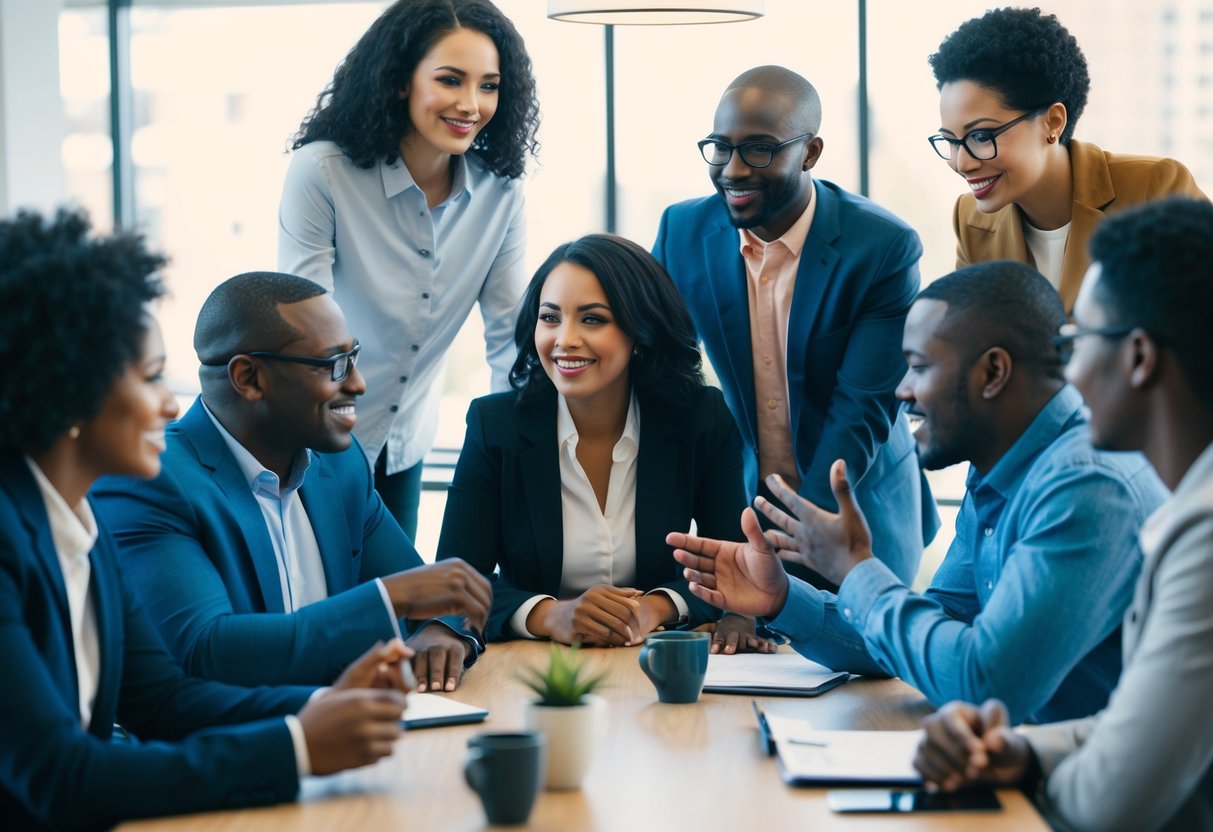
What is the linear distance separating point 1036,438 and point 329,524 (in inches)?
49.1

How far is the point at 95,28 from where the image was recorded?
6.39 meters

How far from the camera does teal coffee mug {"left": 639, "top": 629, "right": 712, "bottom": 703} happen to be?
2.03m

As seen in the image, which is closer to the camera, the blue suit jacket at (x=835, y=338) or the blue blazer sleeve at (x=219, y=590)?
the blue blazer sleeve at (x=219, y=590)

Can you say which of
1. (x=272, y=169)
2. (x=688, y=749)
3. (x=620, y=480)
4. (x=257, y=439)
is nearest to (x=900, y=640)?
(x=688, y=749)

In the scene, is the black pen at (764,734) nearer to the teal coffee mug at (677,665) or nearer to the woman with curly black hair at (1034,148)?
the teal coffee mug at (677,665)

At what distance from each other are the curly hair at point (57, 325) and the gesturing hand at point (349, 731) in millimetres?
459

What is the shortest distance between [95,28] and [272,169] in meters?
1.09

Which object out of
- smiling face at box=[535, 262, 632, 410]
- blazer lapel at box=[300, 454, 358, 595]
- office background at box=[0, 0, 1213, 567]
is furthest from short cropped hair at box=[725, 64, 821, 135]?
office background at box=[0, 0, 1213, 567]

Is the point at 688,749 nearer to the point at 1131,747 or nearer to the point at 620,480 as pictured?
the point at 1131,747

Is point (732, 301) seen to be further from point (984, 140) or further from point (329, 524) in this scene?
point (329, 524)

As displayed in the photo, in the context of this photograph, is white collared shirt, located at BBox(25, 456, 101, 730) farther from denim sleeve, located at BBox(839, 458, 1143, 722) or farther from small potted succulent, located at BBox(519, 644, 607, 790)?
denim sleeve, located at BBox(839, 458, 1143, 722)

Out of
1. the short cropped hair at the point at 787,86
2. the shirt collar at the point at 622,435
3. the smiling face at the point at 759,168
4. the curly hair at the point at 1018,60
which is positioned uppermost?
the curly hair at the point at 1018,60

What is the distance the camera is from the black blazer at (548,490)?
9.11 ft

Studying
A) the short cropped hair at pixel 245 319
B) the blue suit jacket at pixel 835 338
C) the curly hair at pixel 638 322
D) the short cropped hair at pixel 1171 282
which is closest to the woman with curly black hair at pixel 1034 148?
the blue suit jacket at pixel 835 338
